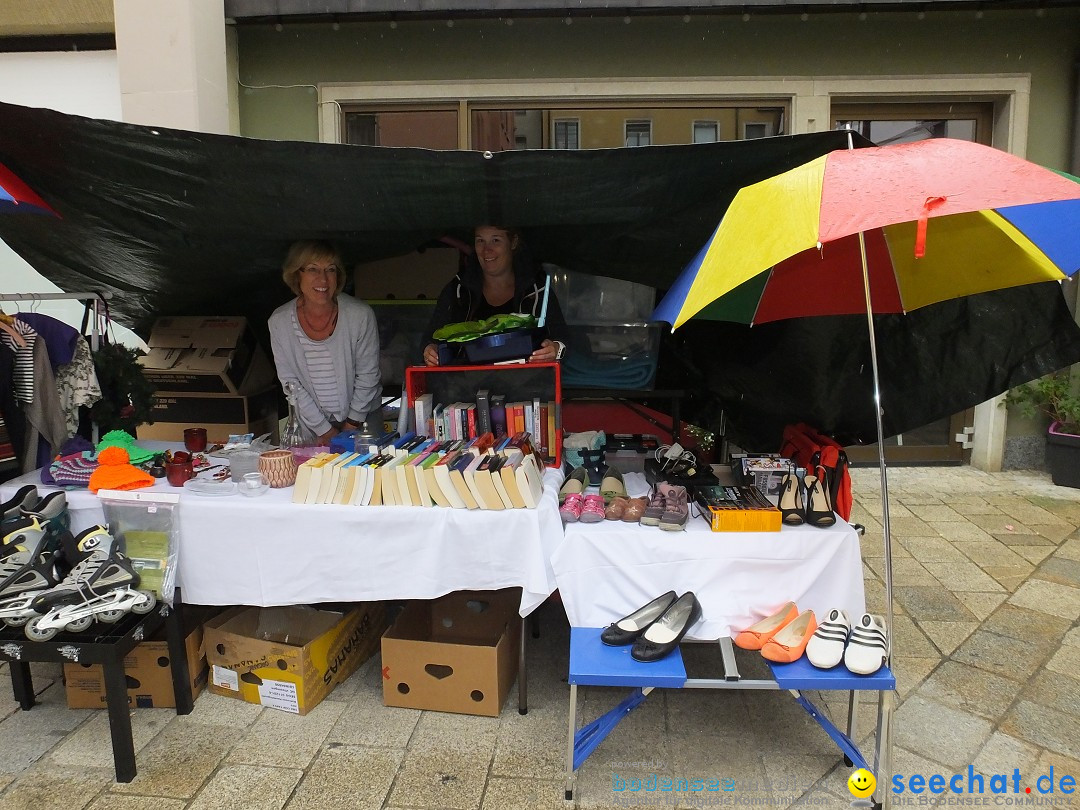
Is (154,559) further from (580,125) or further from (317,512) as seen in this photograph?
(580,125)

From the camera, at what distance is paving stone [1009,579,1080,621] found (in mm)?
3242

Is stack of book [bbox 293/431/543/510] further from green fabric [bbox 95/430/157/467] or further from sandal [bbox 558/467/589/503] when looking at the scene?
green fabric [bbox 95/430/157/467]

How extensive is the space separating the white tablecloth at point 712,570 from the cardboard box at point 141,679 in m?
1.46

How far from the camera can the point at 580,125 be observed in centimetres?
500

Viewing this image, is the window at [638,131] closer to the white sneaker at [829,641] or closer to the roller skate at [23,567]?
the white sneaker at [829,641]

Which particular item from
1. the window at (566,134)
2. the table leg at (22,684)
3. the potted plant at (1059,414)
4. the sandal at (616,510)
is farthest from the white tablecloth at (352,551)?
the potted plant at (1059,414)

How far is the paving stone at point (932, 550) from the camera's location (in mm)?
3904

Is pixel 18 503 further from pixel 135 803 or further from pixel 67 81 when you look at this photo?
pixel 67 81

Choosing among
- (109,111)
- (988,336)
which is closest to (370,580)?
(988,336)

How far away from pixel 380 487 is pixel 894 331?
2.19 meters

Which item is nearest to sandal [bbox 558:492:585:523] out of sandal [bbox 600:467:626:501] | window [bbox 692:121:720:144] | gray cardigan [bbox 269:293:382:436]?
sandal [bbox 600:467:626:501]

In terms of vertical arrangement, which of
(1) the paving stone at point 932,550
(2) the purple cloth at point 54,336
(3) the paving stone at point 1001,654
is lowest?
(3) the paving stone at point 1001,654

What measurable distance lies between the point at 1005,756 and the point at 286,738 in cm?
235

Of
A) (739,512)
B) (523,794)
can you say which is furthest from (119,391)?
(739,512)
